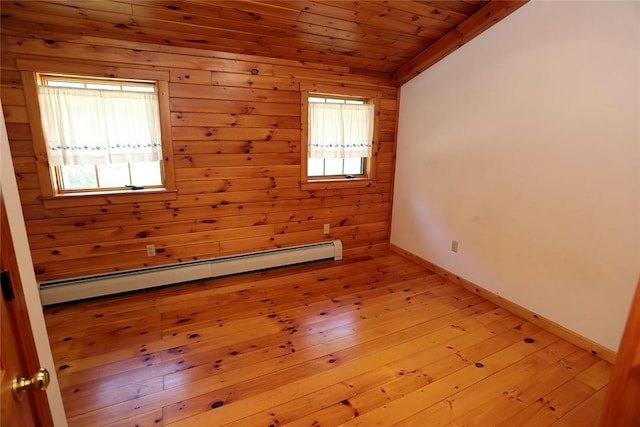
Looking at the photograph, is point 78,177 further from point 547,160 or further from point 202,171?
point 547,160

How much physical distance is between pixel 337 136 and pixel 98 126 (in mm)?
2202

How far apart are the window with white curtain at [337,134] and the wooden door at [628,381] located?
290 cm

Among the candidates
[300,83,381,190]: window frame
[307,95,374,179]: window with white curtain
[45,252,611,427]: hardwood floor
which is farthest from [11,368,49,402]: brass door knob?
[307,95,374,179]: window with white curtain

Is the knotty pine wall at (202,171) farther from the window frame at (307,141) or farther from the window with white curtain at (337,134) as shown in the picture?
the window with white curtain at (337,134)

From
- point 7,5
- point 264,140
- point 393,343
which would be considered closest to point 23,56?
point 7,5

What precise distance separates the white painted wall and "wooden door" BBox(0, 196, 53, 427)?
9.32 ft

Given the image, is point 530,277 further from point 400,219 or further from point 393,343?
point 400,219

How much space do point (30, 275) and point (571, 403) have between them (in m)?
2.57

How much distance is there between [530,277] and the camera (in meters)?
2.50

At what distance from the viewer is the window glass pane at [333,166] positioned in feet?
11.9

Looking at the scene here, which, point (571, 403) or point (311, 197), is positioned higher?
point (311, 197)

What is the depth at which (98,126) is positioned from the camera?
2.50 meters

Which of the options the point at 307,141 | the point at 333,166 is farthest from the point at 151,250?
the point at 333,166

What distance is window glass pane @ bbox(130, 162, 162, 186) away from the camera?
280cm
